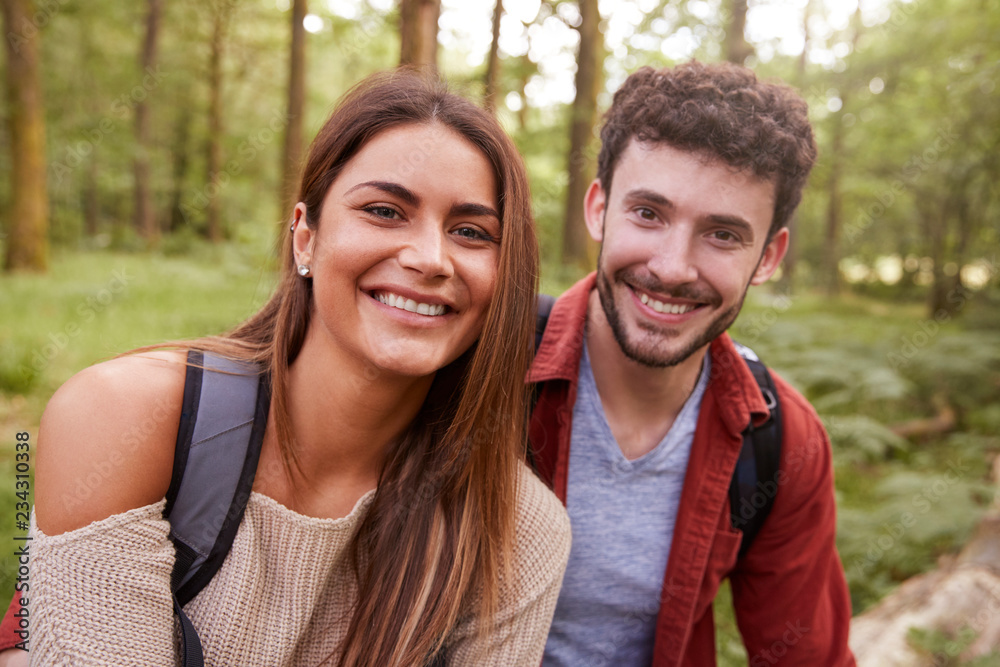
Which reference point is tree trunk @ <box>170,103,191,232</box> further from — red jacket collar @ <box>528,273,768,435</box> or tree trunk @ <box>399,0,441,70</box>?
red jacket collar @ <box>528,273,768,435</box>

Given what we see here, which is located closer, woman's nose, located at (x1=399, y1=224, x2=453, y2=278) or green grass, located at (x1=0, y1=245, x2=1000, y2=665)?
woman's nose, located at (x1=399, y1=224, x2=453, y2=278)

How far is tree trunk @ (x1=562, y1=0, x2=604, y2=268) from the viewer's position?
8.79 meters

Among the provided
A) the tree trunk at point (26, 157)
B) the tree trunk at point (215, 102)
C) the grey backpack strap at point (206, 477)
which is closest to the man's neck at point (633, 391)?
the grey backpack strap at point (206, 477)

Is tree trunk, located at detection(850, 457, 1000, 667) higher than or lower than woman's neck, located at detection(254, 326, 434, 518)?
lower

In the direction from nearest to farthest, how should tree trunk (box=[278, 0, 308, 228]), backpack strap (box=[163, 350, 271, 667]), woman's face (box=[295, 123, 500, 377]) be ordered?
backpack strap (box=[163, 350, 271, 667])
woman's face (box=[295, 123, 500, 377])
tree trunk (box=[278, 0, 308, 228])

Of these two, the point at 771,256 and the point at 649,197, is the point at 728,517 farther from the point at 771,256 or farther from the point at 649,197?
the point at 649,197

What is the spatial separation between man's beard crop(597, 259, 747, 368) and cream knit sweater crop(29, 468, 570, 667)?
580 millimetres

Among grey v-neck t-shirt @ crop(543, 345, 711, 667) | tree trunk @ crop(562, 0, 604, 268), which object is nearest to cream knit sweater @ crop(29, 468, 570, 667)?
grey v-neck t-shirt @ crop(543, 345, 711, 667)

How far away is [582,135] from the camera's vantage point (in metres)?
8.91

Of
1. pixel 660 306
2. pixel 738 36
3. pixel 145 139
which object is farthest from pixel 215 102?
pixel 660 306

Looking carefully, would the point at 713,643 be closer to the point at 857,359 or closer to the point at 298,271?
the point at 298,271

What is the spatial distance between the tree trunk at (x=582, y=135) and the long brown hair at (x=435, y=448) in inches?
280

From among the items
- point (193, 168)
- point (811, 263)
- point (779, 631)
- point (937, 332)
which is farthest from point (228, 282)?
point (811, 263)

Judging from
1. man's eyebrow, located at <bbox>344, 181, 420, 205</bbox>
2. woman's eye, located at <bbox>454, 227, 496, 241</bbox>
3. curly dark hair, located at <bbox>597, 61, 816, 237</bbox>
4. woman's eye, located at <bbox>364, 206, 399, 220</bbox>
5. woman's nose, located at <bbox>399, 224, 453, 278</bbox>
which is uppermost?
curly dark hair, located at <bbox>597, 61, 816, 237</bbox>
